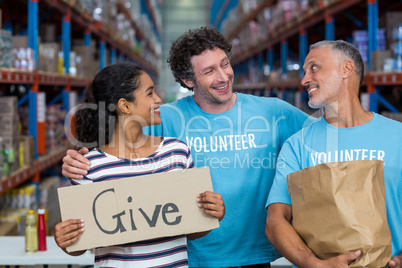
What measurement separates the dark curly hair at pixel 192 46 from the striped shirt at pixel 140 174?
2.20 ft

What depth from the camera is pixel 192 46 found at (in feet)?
7.77

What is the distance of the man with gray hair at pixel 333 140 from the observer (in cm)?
168

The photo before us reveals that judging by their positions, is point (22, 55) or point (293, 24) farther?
point (293, 24)

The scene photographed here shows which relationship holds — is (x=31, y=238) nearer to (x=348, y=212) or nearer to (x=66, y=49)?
(x=348, y=212)

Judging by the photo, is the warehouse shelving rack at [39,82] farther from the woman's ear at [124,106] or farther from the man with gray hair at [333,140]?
the man with gray hair at [333,140]

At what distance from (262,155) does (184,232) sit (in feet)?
2.09

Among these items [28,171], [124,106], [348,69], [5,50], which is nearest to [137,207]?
[124,106]

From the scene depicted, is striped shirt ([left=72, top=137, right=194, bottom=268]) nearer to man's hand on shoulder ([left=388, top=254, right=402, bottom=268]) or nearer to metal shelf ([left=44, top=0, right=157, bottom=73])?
man's hand on shoulder ([left=388, top=254, right=402, bottom=268])

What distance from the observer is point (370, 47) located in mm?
4508

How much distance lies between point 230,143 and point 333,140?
1.77ft

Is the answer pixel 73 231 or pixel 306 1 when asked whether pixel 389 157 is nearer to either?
pixel 73 231

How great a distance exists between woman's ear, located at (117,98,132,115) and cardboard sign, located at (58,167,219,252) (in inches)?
12.8

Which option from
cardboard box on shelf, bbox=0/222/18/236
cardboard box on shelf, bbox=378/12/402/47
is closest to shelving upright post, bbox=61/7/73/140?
cardboard box on shelf, bbox=0/222/18/236

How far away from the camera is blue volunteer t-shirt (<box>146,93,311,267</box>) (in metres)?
2.18
